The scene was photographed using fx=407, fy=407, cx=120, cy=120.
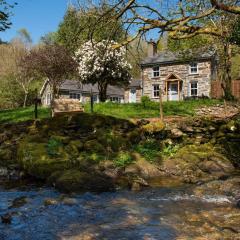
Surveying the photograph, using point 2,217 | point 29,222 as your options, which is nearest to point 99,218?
point 29,222

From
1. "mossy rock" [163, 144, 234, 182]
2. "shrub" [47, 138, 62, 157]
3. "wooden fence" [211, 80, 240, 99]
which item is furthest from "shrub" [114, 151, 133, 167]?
"wooden fence" [211, 80, 240, 99]

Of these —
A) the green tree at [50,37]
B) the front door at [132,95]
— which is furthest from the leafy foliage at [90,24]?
the green tree at [50,37]

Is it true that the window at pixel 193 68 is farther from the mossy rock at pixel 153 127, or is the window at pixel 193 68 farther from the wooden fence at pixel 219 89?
the mossy rock at pixel 153 127

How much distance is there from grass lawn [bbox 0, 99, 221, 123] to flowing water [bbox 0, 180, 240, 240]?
43.0ft

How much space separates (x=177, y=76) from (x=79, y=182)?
38341 mm

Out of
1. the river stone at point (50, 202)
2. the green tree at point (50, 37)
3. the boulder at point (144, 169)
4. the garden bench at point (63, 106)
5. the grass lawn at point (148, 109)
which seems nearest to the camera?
the river stone at point (50, 202)

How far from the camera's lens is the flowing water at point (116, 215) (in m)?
8.39

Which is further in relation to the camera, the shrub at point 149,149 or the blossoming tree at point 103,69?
the blossoming tree at point 103,69

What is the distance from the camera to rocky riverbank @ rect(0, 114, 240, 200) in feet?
43.8

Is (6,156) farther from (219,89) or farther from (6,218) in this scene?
(219,89)

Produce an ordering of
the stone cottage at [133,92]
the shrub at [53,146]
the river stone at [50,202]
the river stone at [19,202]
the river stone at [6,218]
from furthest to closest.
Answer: the stone cottage at [133,92] < the shrub at [53,146] < the river stone at [50,202] < the river stone at [19,202] < the river stone at [6,218]

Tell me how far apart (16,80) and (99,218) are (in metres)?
47.7

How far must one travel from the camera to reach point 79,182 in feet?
40.3

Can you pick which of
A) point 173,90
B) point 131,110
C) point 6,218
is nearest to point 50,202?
point 6,218
